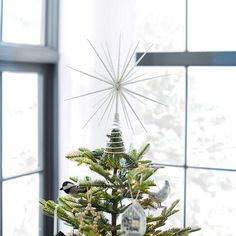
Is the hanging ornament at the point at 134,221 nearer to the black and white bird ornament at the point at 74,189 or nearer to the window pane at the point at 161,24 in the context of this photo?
the black and white bird ornament at the point at 74,189

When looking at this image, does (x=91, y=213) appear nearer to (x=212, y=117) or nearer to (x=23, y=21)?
(x=212, y=117)

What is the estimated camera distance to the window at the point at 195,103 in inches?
93.0

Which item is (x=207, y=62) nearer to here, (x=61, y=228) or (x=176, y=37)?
(x=176, y=37)

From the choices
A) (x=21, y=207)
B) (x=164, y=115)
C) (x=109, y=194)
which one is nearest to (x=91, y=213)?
(x=109, y=194)

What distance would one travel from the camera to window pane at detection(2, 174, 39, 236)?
2.24 metres

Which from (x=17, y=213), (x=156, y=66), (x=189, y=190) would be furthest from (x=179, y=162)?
(x=17, y=213)

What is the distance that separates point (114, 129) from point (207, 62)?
976 mm

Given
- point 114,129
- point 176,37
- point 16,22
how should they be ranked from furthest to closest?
point 176,37 < point 16,22 < point 114,129

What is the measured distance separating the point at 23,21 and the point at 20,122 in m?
0.54

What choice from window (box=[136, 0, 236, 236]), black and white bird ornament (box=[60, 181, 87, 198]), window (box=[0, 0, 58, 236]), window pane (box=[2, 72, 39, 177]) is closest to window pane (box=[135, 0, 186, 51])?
window (box=[136, 0, 236, 236])

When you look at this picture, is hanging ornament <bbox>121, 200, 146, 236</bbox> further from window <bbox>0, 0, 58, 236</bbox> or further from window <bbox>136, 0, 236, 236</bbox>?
window <bbox>136, 0, 236, 236</bbox>

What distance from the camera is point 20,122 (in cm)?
232

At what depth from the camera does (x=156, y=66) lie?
246 cm

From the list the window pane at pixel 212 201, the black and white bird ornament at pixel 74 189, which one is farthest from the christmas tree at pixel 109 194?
the window pane at pixel 212 201
